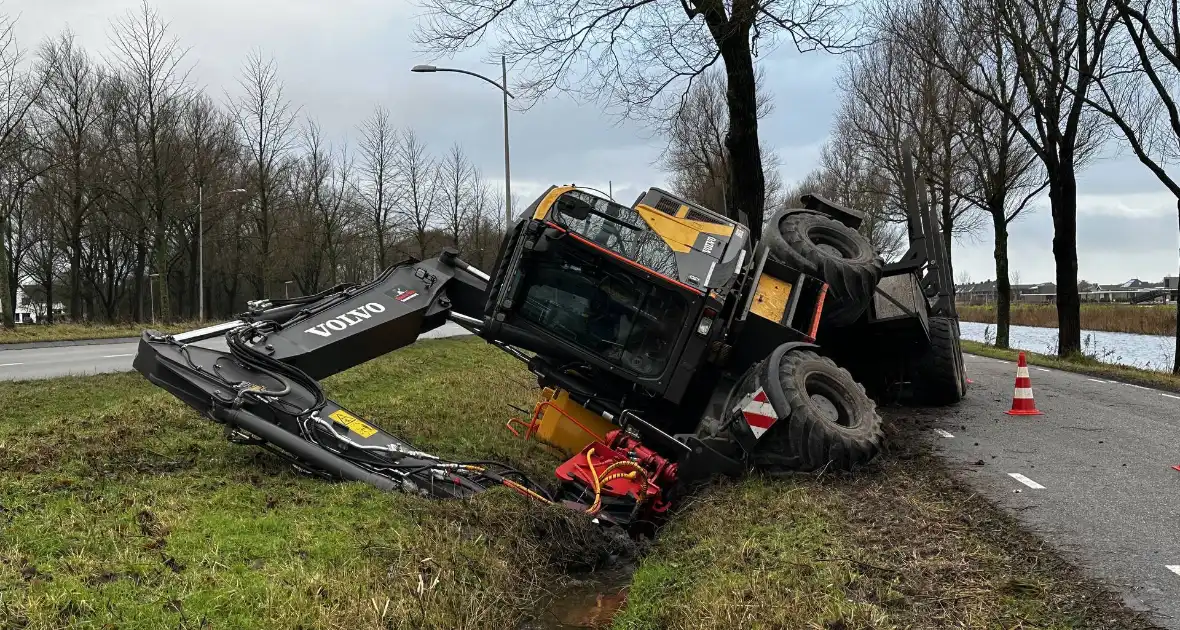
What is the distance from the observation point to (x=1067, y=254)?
20.6 meters

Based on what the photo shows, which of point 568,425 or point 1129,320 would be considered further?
point 1129,320

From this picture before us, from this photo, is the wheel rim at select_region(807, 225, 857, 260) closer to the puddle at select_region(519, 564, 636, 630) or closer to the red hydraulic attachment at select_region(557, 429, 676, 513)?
the red hydraulic attachment at select_region(557, 429, 676, 513)

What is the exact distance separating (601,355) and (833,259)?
2765 millimetres

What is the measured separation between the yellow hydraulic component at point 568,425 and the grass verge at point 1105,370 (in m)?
10.1

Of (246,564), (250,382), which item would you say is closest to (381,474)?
(250,382)

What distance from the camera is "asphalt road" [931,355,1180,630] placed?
4348 mm

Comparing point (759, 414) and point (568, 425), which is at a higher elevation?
point (759, 414)

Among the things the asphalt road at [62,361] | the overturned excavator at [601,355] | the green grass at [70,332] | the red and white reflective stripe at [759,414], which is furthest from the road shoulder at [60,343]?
the red and white reflective stripe at [759,414]

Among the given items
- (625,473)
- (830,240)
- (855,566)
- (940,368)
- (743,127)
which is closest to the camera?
(855,566)

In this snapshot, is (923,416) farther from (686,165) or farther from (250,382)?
(686,165)

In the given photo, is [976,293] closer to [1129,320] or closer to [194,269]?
[1129,320]

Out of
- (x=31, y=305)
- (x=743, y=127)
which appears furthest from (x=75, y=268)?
(x=743, y=127)

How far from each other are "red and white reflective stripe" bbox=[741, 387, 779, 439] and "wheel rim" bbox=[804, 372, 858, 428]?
0.60 m

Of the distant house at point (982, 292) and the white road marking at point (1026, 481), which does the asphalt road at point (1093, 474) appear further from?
the distant house at point (982, 292)
